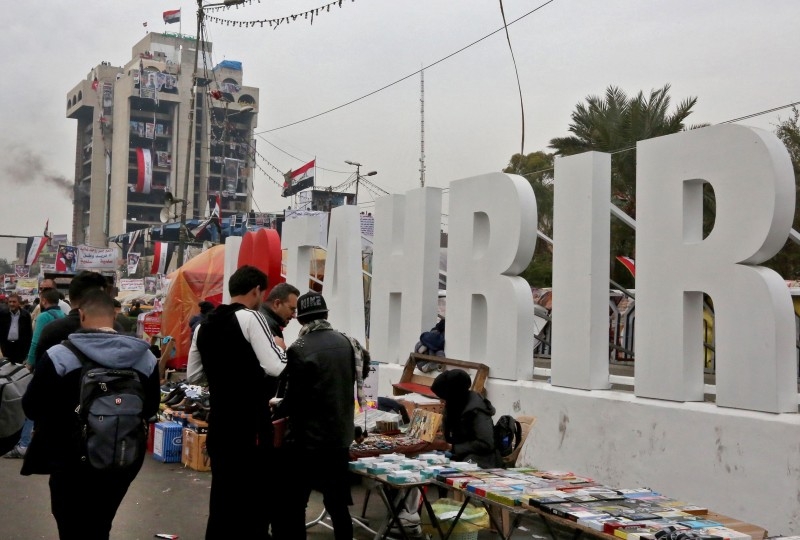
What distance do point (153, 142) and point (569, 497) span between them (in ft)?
372

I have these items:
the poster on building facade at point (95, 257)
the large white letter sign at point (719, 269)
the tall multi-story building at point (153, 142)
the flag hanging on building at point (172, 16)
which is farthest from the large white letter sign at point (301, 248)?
the tall multi-story building at point (153, 142)

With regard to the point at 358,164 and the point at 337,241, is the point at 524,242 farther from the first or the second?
the point at 358,164

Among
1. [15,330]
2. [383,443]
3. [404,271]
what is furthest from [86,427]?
[15,330]

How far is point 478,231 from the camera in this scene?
30.4 ft

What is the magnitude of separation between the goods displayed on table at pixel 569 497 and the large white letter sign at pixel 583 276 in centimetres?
205

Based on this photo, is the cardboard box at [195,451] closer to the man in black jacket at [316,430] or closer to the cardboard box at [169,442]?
the cardboard box at [169,442]

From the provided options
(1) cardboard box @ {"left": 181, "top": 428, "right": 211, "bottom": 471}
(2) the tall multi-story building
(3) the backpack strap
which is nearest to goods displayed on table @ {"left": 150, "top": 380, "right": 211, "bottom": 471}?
(1) cardboard box @ {"left": 181, "top": 428, "right": 211, "bottom": 471}

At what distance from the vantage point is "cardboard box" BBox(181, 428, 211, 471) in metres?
8.86

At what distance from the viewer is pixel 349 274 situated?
11.7 m

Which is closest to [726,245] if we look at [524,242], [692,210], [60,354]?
[692,210]

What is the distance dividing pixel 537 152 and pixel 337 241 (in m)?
24.5

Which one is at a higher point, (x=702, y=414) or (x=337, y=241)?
(x=337, y=241)

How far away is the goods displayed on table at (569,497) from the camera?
4.17 meters

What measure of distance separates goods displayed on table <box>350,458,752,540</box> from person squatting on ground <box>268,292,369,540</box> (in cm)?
45
